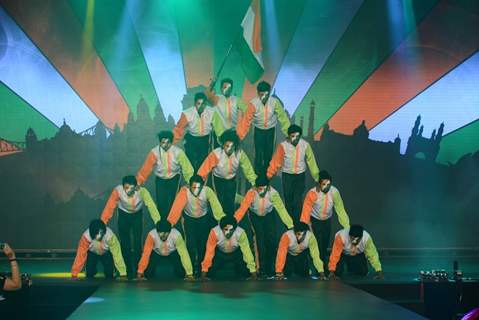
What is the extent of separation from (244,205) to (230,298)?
5.42 ft

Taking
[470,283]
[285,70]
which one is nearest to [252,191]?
[285,70]

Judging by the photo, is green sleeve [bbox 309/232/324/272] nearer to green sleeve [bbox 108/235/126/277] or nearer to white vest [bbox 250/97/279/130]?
white vest [bbox 250/97/279/130]

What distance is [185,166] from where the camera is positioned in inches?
349

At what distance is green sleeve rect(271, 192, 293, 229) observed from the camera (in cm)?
872

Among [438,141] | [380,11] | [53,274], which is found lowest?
[53,274]

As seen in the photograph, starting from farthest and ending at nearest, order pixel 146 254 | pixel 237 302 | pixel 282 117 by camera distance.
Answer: pixel 282 117
pixel 146 254
pixel 237 302

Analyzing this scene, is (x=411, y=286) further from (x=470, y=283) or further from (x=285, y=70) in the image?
(x=285, y=70)

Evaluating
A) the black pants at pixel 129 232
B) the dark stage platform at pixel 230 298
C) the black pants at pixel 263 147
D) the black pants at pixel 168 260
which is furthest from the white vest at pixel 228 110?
the dark stage platform at pixel 230 298

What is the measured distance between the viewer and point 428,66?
974 cm

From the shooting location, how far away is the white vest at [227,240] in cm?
852

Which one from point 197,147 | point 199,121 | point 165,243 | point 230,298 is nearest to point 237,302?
point 230,298

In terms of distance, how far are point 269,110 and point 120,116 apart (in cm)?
164

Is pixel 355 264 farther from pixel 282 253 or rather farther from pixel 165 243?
pixel 165 243

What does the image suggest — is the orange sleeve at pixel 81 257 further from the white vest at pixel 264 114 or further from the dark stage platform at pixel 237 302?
the white vest at pixel 264 114
